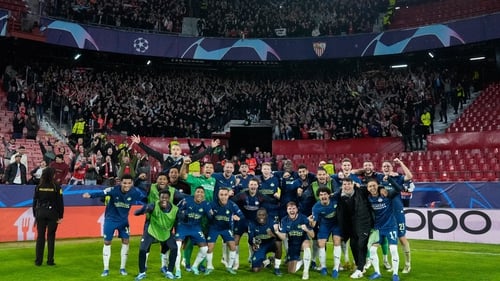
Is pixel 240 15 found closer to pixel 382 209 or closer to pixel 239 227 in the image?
pixel 239 227

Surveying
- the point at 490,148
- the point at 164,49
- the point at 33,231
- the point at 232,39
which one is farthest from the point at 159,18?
the point at 490,148

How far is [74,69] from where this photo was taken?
110 ft

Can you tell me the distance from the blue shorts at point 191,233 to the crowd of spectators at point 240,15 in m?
24.9

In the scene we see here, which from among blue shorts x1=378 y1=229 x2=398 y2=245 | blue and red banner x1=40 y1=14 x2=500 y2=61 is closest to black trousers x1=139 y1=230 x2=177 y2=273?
blue shorts x1=378 y1=229 x2=398 y2=245

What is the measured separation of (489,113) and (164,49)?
21489 mm

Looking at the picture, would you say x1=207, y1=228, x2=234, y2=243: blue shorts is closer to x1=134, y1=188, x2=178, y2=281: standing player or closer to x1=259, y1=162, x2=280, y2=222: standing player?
x1=134, y1=188, x2=178, y2=281: standing player

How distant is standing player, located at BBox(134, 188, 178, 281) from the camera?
10.7 metres

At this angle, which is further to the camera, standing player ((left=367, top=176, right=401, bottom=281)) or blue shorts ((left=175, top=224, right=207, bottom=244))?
blue shorts ((left=175, top=224, right=207, bottom=244))

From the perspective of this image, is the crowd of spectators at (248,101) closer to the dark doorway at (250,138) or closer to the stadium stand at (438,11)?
the dark doorway at (250,138)

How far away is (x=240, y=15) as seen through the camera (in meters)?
37.1

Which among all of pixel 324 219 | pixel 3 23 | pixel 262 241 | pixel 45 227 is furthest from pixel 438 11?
pixel 45 227

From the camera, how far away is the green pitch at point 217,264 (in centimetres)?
1099

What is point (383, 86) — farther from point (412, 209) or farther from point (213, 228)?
point (213, 228)

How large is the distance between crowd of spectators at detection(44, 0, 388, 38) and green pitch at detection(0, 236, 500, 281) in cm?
2022
